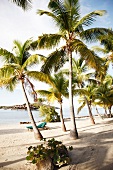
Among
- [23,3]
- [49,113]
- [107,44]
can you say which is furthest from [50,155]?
[49,113]

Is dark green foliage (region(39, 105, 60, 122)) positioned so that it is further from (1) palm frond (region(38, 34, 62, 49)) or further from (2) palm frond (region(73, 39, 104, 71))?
(2) palm frond (region(73, 39, 104, 71))

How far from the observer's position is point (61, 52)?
12352 millimetres

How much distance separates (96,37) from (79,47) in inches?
67.0

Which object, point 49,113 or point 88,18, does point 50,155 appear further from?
point 49,113

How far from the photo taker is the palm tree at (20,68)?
1116 cm

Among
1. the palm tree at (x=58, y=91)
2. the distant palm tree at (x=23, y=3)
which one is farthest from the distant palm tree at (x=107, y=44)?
the distant palm tree at (x=23, y=3)

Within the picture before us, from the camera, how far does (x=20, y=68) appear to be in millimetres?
11695

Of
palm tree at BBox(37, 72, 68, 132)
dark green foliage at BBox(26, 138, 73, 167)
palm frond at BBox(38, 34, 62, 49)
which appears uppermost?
palm frond at BBox(38, 34, 62, 49)

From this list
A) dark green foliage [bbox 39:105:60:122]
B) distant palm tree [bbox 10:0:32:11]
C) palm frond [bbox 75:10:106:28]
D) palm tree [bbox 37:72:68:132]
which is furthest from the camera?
dark green foliage [bbox 39:105:60:122]

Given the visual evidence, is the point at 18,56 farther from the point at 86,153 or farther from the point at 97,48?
the point at 97,48

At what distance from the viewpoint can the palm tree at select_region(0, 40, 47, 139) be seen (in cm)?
1116

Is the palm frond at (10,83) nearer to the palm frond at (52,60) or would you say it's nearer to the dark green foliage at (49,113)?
the palm frond at (52,60)

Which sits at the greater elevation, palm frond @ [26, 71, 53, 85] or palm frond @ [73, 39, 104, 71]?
palm frond @ [73, 39, 104, 71]

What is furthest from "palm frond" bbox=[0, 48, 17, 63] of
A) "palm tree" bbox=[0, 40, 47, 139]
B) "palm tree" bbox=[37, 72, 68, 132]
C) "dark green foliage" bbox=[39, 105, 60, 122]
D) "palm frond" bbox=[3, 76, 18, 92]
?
"dark green foliage" bbox=[39, 105, 60, 122]
